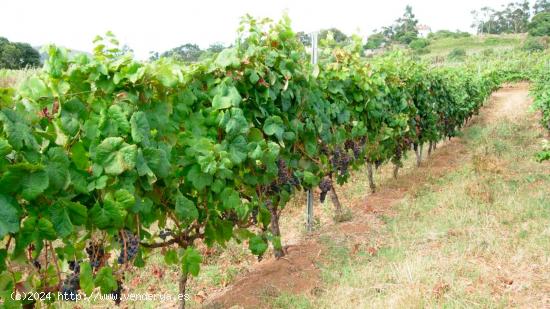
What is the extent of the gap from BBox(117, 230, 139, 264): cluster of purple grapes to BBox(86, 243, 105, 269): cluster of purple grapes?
111 millimetres

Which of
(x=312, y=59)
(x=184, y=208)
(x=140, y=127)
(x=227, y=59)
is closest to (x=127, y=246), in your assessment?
(x=184, y=208)

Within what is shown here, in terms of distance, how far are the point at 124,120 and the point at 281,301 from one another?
193 cm

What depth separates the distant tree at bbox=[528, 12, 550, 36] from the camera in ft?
246

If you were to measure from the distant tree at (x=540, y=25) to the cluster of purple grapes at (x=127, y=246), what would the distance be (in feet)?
273

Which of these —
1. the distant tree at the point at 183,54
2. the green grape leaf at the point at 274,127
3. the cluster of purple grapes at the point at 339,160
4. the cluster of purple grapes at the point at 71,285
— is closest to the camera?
the cluster of purple grapes at the point at 71,285

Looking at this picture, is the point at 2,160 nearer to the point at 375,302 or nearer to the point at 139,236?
the point at 139,236

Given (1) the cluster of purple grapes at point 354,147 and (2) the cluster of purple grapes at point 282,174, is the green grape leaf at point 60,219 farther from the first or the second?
(1) the cluster of purple grapes at point 354,147

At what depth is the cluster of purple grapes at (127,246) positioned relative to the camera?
2.83m

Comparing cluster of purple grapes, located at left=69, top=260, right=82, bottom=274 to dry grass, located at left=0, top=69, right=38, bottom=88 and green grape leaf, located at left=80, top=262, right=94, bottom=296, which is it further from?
dry grass, located at left=0, top=69, right=38, bottom=88

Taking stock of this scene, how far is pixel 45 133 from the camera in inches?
94.8

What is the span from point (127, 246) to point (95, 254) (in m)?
0.18

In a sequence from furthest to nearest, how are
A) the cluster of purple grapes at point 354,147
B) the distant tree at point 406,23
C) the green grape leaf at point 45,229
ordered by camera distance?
1. the distant tree at point 406,23
2. the cluster of purple grapes at point 354,147
3. the green grape leaf at point 45,229

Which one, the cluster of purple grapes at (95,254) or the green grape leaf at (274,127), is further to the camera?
the green grape leaf at (274,127)

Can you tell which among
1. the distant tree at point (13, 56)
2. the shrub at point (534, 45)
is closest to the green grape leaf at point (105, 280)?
the distant tree at point (13, 56)
